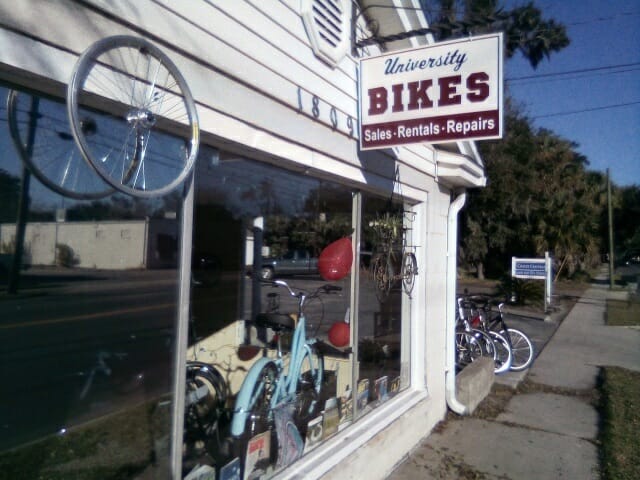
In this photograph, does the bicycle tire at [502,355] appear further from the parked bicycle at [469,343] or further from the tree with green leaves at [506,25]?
the tree with green leaves at [506,25]

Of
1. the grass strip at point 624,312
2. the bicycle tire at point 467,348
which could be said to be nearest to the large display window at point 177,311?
the bicycle tire at point 467,348

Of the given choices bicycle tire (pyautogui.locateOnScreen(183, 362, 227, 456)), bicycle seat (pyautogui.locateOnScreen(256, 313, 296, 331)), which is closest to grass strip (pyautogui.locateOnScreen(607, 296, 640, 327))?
bicycle seat (pyautogui.locateOnScreen(256, 313, 296, 331))

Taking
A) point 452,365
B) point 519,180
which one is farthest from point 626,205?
point 452,365

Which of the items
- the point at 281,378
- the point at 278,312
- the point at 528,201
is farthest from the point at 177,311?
the point at 528,201

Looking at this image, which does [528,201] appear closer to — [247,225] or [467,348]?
[467,348]

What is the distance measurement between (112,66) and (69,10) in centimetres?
25

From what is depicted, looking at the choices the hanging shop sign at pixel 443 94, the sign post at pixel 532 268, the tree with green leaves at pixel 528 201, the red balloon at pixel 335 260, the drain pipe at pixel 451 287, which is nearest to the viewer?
the hanging shop sign at pixel 443 94

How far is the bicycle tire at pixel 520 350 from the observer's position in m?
8.96

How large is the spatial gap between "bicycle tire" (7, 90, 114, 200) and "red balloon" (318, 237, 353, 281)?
6.92 feet

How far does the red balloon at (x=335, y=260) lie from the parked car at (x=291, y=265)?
0.34ft

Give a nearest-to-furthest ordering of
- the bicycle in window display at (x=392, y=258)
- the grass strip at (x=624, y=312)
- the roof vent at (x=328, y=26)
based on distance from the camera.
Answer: the roof vent at (x=328, y=26) → the bicycle in window display at (x=392, y=258) → the grass strip at (x=624, y=312)

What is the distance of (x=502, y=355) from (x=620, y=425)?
3066 millimetres

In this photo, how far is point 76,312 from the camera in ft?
8.34

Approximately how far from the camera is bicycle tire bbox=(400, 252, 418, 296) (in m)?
5.46
